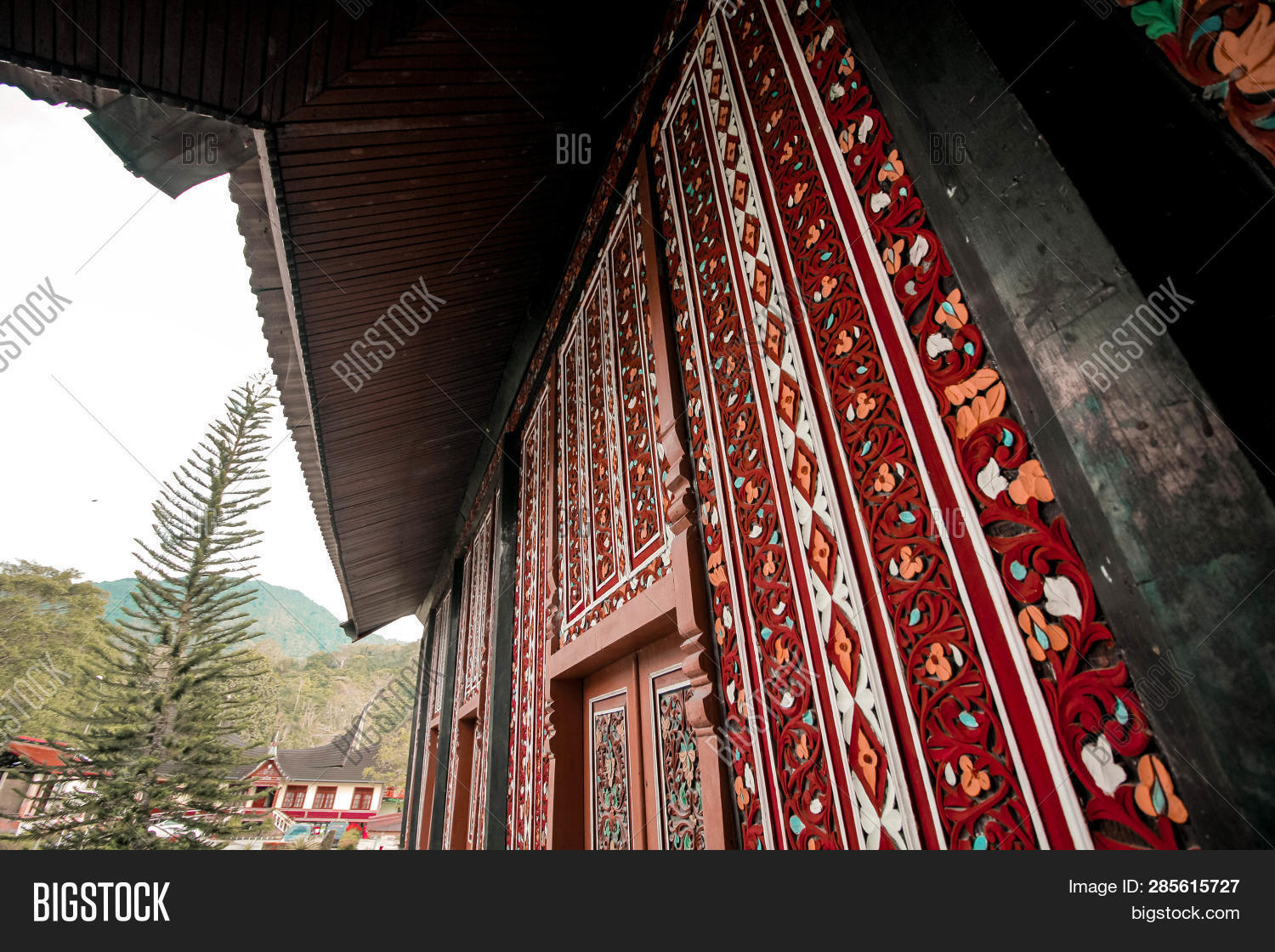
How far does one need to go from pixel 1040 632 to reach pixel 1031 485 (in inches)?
9.2

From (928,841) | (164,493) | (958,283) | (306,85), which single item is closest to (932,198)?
(958,283)

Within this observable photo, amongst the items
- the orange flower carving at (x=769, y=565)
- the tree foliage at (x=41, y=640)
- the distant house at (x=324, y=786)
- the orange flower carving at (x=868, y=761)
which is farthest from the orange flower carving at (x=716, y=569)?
the distant house at (x=324, y=786)

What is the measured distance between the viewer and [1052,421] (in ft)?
2.91

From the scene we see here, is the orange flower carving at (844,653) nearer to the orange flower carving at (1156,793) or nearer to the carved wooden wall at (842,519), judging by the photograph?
the carved wooden wall at (842,519)

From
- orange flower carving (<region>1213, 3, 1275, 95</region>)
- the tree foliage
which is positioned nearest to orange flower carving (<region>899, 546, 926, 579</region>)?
orange flower carving (<region>1213, 3, 1275, 95</region>)

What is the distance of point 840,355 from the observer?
4.51ft

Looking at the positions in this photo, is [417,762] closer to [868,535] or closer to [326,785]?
[326,785]

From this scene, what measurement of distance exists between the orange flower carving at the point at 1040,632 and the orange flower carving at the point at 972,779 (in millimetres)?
223

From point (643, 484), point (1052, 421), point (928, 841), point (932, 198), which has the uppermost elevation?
point (643, 484)

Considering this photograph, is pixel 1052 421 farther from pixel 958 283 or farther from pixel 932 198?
pixel 932 198

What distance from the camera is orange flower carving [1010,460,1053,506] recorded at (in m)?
0.91

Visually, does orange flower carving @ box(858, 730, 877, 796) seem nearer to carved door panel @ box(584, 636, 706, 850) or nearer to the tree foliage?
carved door panel @ box(584, 636, 706, 850)

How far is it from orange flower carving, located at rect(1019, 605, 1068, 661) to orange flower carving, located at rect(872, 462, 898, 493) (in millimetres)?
346

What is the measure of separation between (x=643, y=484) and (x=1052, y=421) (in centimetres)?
182
